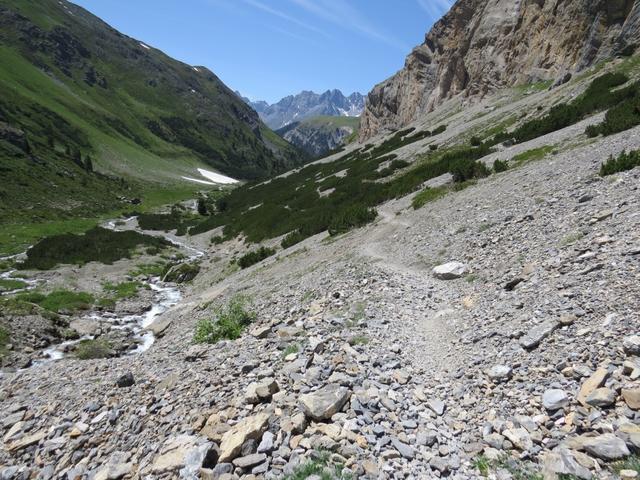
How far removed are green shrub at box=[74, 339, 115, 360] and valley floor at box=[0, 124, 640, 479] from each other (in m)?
3.13

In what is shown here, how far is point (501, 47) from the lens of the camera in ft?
224

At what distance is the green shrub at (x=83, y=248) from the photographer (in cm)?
3597

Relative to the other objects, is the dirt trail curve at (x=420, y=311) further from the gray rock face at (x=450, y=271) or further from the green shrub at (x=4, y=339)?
→ the green shrub at (x=4, y=339)

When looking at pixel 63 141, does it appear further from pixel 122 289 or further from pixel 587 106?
pixel 587 106

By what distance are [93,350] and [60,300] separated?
963 centimetres

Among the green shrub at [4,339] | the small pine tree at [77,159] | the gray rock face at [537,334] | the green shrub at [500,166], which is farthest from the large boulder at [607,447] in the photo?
the small pine tree at [77,159]

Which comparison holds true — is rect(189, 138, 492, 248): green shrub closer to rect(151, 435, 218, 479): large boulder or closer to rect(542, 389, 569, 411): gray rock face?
rect(542, 389, 569, 411): gray rock face

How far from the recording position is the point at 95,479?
747 cm

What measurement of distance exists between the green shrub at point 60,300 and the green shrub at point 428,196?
2295 cm

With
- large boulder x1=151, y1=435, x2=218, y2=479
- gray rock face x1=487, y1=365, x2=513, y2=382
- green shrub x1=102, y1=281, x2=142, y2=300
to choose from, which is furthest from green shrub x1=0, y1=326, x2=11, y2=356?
gray rock face x1=487, y1=365, x2=513, y2=382

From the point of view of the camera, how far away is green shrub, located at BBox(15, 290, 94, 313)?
25.3m

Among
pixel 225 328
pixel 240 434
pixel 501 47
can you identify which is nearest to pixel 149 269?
pixel 225 328

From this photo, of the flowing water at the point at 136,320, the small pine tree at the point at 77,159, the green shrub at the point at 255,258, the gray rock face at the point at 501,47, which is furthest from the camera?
the small pine tree at the point at 77,159

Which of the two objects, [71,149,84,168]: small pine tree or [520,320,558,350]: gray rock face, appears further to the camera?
[71,149,84,168]: small pine tree
